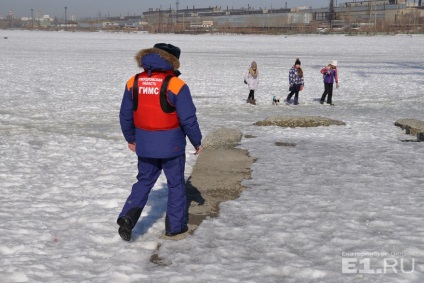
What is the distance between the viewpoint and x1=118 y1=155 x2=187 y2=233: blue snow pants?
4730 millimetres

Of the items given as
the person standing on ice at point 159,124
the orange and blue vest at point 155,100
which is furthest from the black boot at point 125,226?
the orange and blue vest at point 155,100

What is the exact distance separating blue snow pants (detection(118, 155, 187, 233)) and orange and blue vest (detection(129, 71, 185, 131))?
367mm

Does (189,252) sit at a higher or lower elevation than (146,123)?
lower

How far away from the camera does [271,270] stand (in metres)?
4.28

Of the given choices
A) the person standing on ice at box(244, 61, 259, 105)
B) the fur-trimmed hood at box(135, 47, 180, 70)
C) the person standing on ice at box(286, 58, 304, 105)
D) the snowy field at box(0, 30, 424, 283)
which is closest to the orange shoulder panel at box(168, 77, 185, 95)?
the fur-trimmed hood at box(135, 47, 180, 70)

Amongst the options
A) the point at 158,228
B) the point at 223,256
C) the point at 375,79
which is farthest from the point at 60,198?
the point at 375,79

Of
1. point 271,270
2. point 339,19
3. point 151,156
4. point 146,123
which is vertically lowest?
point 271,270

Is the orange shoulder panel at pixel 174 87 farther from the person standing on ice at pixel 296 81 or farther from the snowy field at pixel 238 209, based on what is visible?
the person standing on ice at pixel 296 81

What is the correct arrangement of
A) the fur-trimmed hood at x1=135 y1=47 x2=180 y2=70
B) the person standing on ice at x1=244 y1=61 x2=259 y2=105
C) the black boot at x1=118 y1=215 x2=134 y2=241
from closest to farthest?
1. the fur-trimmed hood at x1=135 y1=47 x2=180 y2=70
2. the black boot at x1=118 y1=215 x2=134 y2=241
3. the person standing on ice at x1=244 y1=61 x2=259 y2=105

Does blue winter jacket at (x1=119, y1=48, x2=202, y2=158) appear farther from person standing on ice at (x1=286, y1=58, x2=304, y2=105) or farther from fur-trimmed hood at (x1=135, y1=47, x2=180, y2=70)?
person standing on ice at (x1=286, y1=58, x2=304, y2=105)

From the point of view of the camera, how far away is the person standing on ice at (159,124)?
444 centimetres

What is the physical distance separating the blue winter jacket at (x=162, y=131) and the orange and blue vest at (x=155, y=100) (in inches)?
1.8

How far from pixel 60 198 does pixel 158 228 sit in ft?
5.72

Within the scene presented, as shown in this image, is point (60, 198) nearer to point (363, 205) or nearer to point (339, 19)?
point (363, 205)
